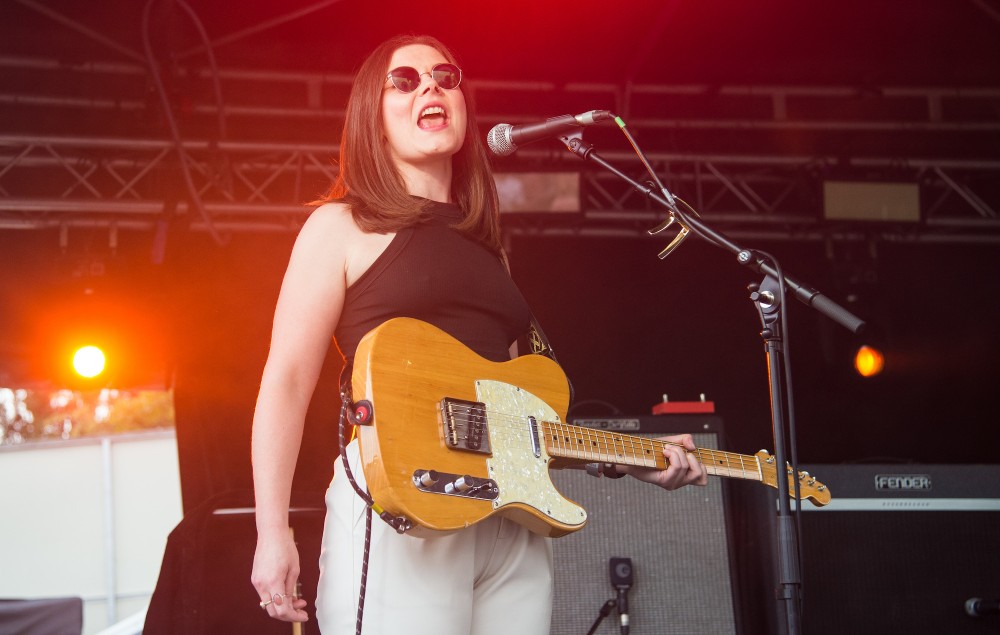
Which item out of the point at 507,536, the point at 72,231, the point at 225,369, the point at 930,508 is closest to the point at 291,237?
the point at 225,369

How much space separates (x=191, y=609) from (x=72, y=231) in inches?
139

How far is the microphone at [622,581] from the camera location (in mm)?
3637

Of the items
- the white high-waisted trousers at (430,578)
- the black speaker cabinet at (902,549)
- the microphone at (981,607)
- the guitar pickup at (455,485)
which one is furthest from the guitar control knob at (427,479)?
the microphone at (981,607)

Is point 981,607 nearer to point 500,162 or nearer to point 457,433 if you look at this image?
point 457,433

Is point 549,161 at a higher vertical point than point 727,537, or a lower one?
higher

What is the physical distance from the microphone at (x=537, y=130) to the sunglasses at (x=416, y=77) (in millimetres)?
186

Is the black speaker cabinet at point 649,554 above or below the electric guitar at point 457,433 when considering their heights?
below

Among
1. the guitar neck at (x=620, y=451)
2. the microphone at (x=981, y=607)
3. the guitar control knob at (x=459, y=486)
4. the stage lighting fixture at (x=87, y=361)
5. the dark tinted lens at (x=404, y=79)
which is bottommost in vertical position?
the microphone at (x=981, y=607)

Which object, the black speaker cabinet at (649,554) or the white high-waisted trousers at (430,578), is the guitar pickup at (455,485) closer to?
the white high-waisted trousers at (430,578)

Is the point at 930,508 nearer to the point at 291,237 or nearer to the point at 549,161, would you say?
the point at 549,161

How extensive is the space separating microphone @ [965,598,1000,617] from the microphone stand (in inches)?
85.7

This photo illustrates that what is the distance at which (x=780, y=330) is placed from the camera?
2.05 meters

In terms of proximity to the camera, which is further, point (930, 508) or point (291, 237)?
point (291, 237)

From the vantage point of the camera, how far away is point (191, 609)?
349cm
